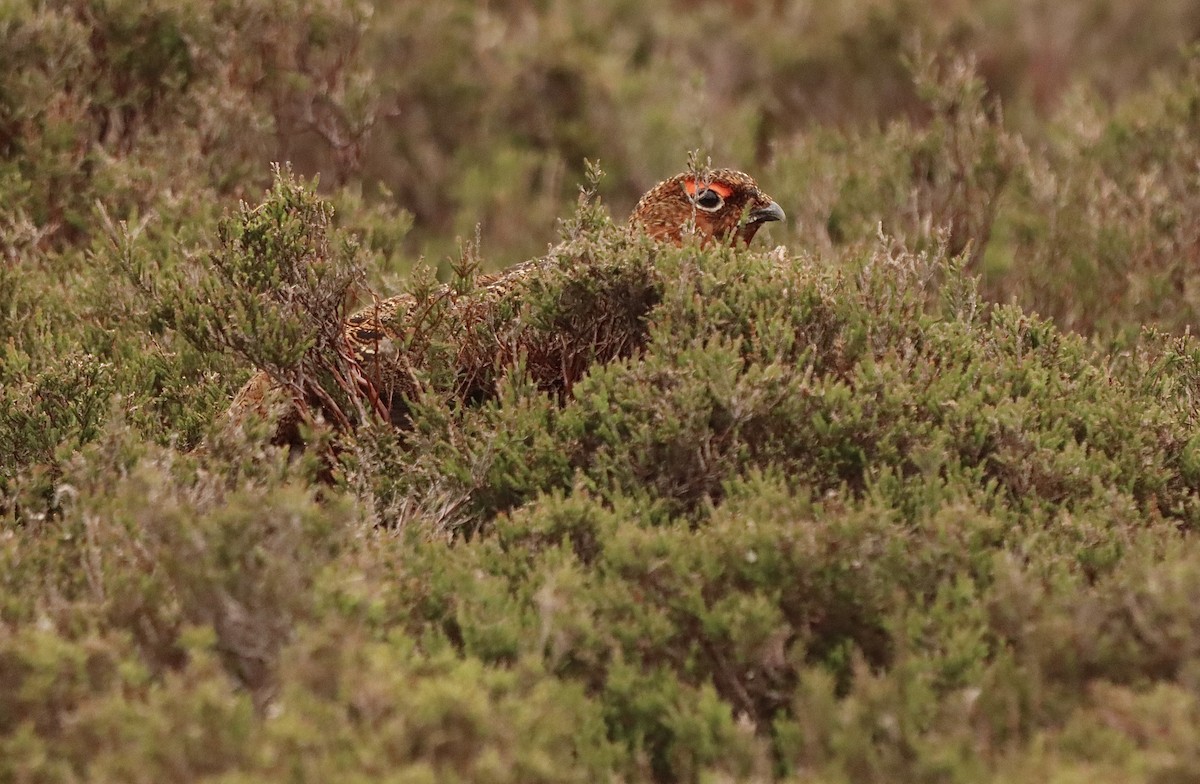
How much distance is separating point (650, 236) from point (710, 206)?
0.46 metres

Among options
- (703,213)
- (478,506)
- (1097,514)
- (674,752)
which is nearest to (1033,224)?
(703,213)

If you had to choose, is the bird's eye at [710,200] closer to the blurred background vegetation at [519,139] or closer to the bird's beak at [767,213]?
the bird's beak at [767,213]

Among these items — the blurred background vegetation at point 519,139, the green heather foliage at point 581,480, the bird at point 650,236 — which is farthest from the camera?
the blurred background vegetation at point 519,139

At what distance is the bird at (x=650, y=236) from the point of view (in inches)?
217

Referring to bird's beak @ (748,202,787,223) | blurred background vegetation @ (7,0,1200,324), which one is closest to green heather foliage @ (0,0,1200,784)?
blurred background vegetation @ (7,0,1200,324)

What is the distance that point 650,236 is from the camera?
6172 mm

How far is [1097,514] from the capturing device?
4.63m

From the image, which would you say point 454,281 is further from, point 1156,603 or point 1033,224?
point 1033,224

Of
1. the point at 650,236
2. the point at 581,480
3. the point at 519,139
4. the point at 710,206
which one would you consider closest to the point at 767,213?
the point at 710,206

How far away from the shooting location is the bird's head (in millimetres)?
6453

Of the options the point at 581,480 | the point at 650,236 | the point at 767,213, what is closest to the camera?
the point at 581,480

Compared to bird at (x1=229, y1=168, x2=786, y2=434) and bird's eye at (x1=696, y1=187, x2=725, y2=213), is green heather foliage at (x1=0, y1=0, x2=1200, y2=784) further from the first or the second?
bird's eye at (x1=696, y1=187, x2=725, y2=213)

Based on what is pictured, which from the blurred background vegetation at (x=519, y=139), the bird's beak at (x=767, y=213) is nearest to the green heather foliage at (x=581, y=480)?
the blurred background vegetation at (x=519, y=139)

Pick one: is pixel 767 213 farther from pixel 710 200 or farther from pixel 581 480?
pixel 581 480
